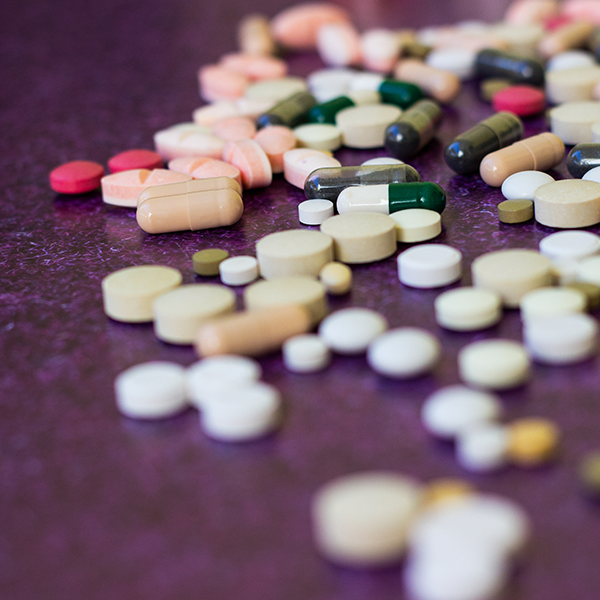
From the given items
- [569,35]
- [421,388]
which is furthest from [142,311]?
[569,35]

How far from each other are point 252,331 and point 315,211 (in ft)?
1.82

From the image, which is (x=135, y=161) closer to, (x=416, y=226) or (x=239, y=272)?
(x=239, y=272)

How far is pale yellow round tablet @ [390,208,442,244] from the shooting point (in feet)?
5.25

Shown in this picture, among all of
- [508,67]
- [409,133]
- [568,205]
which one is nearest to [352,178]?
[409,133]

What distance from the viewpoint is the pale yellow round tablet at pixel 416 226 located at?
1.60 metres

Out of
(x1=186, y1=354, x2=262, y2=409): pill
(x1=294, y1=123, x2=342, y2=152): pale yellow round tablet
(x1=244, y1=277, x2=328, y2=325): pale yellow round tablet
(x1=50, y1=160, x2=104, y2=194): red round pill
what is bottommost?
(x1=50, y1=160, x2=104, y2=194): red round pill

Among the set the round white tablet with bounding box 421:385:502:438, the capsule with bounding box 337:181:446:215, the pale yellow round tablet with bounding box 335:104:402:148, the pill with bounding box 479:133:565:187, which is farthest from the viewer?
the pale yellow round tablet with bounding box 335:104:402:148

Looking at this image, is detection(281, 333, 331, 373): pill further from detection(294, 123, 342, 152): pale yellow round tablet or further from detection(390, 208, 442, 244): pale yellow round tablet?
detection(294, 123, 342, 152): pale yellow round tablet

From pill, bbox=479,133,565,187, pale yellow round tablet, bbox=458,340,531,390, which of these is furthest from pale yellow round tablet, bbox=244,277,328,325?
pill, bbox=479,133,565,187

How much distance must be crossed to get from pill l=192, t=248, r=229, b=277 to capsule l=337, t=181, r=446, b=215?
29 centimetres

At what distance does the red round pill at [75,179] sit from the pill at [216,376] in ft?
3.31

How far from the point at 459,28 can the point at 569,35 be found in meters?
0.48

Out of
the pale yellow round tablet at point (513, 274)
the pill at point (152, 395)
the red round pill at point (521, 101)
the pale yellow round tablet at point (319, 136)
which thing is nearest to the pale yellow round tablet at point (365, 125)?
the pale yellow round tablet at point (319, 136)

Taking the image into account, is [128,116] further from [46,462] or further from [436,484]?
[436,484]
